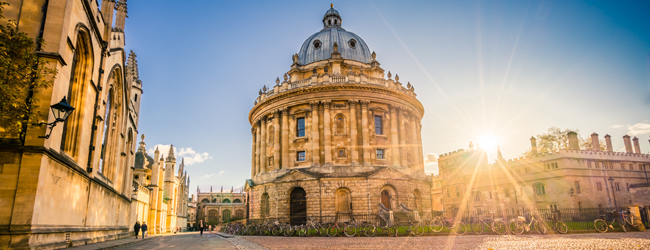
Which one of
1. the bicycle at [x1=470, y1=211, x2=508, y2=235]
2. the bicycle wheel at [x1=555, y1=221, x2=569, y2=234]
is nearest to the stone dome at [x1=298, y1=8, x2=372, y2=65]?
the bicycle at [x1=470, y1=211, x2=508, y2=235]

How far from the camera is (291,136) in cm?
3706

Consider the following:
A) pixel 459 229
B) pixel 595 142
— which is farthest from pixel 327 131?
pixel 595 142

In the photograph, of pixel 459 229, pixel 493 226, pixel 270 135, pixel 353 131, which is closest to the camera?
pixel 493 226

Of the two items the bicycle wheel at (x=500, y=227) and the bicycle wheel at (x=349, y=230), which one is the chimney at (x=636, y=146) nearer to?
the bicycle wheel at (x=500, y=227)

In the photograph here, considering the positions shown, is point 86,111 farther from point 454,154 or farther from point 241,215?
point 241,215

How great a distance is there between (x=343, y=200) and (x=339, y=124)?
739cm

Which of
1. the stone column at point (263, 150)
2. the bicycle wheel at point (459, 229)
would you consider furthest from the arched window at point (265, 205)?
the bicycle wheel at point (459, 229)

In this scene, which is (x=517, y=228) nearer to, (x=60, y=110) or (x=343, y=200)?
(x=343, y=200)

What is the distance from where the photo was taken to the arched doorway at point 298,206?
34169 millimetres

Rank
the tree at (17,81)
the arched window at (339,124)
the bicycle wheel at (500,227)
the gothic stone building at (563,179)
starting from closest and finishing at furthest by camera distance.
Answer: the tree at (17,81), the bicycle wheel at (500,227), the arched window at (339,124), the gothic stone building at (563,179)

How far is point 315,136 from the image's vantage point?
35531mm

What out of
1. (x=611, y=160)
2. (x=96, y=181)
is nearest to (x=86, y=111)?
(x=96, y=181)

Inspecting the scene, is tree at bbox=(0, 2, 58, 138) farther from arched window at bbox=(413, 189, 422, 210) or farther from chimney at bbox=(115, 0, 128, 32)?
arched window at bbox=(413, 189, 422, 210)

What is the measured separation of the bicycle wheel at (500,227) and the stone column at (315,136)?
17704 mm
